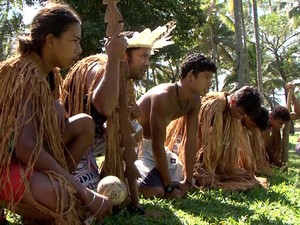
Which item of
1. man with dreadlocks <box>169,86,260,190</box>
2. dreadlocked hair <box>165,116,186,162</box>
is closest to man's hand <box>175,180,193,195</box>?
man with dreadlocks <box>169,86,260,190</box>

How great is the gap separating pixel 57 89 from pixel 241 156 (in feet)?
9.50

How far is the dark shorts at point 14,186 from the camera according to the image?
7.88 ft

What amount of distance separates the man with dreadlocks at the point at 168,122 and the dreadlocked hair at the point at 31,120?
1486 mm

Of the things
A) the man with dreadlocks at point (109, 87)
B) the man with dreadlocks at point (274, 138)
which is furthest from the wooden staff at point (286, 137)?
the man with dreadlocks at point (109, 87)

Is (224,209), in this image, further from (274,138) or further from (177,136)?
(274,138)

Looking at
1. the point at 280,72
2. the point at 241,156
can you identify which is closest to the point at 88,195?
the point at 241,156

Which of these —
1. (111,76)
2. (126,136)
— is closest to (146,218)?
(126,136)

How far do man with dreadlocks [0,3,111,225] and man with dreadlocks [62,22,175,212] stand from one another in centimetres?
25

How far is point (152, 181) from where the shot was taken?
163 inches

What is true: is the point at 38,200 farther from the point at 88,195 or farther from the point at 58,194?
the point at 88,195

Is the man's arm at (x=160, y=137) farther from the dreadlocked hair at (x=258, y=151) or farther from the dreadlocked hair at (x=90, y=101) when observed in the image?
the dreadlocked hair at (x=258, y=151)

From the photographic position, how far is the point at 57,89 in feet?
10.4

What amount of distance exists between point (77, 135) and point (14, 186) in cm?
56

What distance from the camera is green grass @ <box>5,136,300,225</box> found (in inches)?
128
